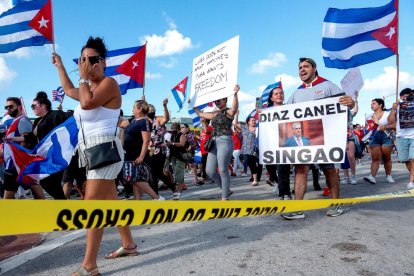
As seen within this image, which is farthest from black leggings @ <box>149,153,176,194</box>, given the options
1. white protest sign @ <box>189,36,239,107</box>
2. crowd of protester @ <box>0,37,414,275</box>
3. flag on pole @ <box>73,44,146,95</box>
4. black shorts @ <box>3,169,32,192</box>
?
black shorts @ <box>3,169,32,192</box>

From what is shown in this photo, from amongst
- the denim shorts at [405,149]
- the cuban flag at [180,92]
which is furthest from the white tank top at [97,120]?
the cuban flag at [180,92]

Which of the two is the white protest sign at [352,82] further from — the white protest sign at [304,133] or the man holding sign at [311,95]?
the white protest sign at [304,133]

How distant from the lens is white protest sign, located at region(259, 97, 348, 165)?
4.09m

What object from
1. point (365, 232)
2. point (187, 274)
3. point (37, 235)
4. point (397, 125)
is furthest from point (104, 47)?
point (397, 125)

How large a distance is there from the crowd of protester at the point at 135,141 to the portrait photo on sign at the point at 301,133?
31 millimetres

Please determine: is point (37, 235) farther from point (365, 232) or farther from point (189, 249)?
point (365, 232)

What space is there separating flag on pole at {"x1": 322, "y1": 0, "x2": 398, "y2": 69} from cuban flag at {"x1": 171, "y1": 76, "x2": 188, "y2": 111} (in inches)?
210

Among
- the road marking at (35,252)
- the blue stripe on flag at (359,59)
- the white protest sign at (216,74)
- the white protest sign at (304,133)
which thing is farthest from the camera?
the blue stripe on flag at (359,59)

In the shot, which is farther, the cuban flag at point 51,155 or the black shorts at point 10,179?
the black shorts at point 10,179

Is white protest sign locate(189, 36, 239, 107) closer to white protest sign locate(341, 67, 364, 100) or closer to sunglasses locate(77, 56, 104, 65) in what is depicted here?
white protest sign locate(341, 67, 364, 100)

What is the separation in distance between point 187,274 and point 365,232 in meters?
2.07

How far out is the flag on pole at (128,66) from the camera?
7.80 m

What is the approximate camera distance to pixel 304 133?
433 cm

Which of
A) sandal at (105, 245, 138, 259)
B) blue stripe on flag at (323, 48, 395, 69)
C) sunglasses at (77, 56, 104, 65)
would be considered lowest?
sandal at (105, 245, 138, 259)
